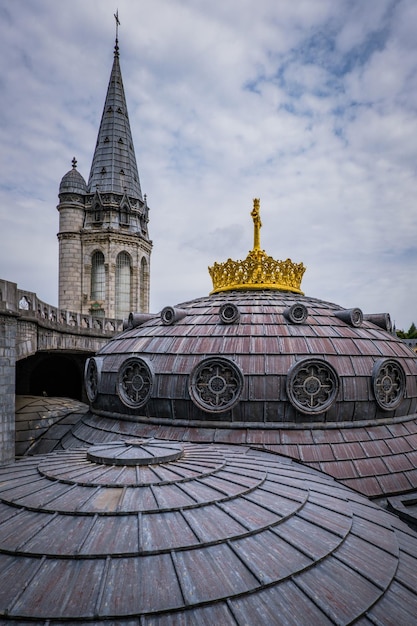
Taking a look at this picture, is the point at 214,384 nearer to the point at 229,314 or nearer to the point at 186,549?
the point at 229,314

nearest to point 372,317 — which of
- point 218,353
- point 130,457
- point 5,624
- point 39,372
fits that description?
point 218,353

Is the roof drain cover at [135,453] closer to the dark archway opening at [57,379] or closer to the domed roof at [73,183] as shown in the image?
the dark archway opening at [57,379]

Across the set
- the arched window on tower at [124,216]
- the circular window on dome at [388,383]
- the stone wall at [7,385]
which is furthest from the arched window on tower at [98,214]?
the circular window on dome at [388,383]

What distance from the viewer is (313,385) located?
41.2 feet

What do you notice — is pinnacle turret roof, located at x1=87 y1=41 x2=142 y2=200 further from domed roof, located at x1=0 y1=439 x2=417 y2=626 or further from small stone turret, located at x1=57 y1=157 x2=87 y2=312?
domed roof, located at x1=0 y1=439 x2=417 y2=626

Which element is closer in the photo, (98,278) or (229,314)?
(229,314)

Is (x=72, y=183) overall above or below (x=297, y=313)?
above

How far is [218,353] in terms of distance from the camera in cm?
1317

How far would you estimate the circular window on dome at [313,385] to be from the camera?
12.4 m

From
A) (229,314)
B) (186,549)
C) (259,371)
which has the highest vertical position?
(229,314)

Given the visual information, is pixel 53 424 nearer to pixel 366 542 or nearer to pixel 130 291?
pixel 366 542

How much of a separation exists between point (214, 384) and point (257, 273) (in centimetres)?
669

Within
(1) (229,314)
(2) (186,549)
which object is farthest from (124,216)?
(2) (186,549)

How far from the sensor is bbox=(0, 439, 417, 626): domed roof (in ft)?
16.1
